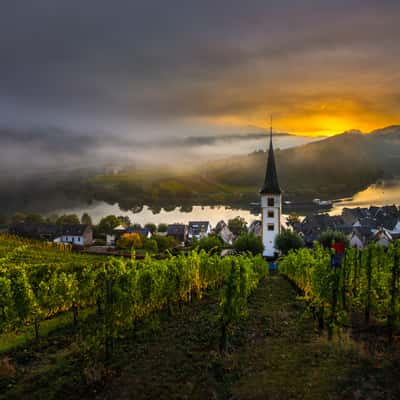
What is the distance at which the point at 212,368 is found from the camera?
11.9 metres

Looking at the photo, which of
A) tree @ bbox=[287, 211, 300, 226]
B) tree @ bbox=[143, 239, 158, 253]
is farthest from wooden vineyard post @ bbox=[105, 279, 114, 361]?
tree @ bbox=[287, 211, 300, 226]

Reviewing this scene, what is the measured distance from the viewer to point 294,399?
9.59 m

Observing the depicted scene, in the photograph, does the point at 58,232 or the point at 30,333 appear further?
the point at 58,232

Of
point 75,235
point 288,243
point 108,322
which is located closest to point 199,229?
point 75,235

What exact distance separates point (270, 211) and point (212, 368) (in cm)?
6283

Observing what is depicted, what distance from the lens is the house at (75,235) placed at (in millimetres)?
91062

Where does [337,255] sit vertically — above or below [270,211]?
below

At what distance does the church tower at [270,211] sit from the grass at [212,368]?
53.9 m

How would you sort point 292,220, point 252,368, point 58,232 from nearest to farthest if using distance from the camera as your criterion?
1. point 252,368
2. point 58,232
3. point 292,220

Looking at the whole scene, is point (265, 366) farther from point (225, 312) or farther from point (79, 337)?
point (79, 337)

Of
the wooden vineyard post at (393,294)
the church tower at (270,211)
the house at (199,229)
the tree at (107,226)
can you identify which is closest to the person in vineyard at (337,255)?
the wooden vineyard post at (393,294)

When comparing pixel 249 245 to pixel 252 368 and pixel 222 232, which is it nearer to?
pixel 222 232

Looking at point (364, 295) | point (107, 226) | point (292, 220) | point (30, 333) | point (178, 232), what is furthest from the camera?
point (292, 220)

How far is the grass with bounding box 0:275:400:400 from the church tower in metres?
53.9
